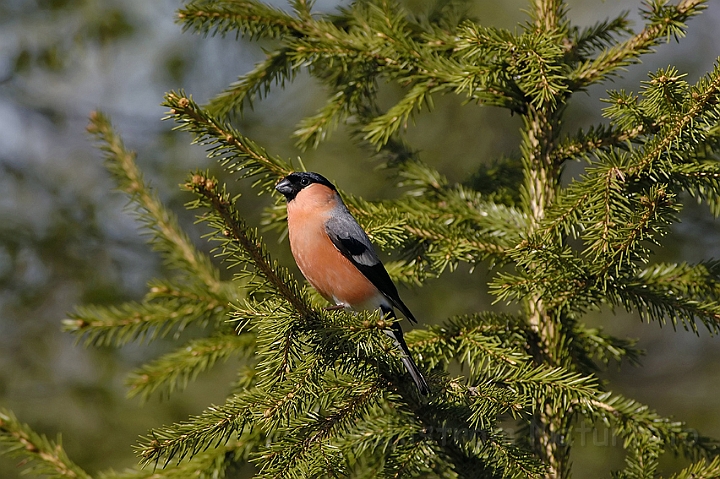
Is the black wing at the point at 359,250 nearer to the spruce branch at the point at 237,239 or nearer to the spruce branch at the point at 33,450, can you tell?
the spruce branch at the point at 237,239

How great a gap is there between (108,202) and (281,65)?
4.99 m

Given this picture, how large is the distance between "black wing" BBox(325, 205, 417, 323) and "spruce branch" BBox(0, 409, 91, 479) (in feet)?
5.55

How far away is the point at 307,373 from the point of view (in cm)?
226

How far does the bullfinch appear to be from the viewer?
11.4 ft

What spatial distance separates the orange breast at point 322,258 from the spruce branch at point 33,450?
1.63 metres

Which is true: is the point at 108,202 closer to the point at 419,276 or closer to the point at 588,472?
the point at 419,276

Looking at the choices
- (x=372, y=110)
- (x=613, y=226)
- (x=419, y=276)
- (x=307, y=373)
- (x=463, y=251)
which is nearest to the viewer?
(x=307, y=373)

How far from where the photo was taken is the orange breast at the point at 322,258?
359 cm

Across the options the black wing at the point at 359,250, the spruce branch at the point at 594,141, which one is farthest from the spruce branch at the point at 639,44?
the black wing at the point at 359,250

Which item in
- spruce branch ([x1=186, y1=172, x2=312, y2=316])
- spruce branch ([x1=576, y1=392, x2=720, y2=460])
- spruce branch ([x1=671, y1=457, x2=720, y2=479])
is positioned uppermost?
spruce branch ([x1=186, y1=172, x2=312, y2=316])

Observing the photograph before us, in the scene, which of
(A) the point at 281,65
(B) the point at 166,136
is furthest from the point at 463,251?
(B) the point at 166,136

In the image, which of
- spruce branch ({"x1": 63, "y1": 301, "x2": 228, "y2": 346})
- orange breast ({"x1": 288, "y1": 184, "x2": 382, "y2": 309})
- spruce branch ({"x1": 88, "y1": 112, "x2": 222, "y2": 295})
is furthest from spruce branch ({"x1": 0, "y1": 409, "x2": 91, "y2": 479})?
orange breast ({"x1": 288, "y1": 184, "x2": 382, "y2": 309})

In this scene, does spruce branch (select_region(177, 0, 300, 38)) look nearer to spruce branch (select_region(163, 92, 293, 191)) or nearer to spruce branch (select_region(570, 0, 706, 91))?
spruce branch (select_region(163, 92, 293, 191))

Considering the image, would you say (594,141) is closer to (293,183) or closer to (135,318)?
(293,183)
